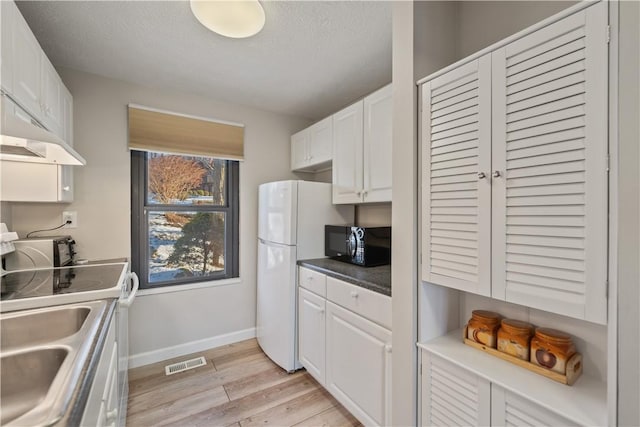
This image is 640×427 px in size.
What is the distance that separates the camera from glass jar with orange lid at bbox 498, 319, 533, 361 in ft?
3.75

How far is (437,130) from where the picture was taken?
1.25m

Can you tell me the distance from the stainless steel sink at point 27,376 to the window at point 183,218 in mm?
1705

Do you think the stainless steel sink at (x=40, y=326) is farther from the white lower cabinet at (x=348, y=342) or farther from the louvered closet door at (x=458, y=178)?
the louvered closet door at (x=458, y=178)

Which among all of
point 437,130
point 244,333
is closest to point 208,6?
point 437,130

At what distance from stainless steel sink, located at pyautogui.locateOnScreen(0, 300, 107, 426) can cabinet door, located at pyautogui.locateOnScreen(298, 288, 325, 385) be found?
4.21ft

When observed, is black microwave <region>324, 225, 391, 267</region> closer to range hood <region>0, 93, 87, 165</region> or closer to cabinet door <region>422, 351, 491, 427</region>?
cabinet door <region>422, 351, 491, 427</region>

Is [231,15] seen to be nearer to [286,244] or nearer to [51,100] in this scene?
[51,100]

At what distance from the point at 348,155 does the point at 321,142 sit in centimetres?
45

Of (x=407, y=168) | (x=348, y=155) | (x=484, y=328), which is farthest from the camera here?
(x=348, y=155)

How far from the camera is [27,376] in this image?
0.87 meters

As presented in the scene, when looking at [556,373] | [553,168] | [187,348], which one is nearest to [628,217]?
[553,168]

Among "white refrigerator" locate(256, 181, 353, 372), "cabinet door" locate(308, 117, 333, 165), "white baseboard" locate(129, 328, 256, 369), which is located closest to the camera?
"white refrigerator" locate(256, 181, 353, 372)

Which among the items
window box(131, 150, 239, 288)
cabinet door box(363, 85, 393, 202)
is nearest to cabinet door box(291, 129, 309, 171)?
window box(131, 150, 239, 288)

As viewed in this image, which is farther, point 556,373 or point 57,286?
point 57,286
